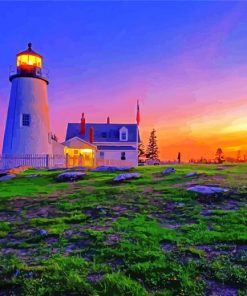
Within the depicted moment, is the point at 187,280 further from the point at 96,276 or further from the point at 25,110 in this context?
the point at 25,110

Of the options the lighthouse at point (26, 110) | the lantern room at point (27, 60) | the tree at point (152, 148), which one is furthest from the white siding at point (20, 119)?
the tree at point (152, 148)

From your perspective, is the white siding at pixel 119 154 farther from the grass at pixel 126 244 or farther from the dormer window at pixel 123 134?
the grass at pixel 126 244

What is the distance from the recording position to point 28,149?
1144 inches

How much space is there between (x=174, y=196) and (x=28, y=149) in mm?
20602

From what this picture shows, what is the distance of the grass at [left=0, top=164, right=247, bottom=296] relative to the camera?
4.90 metres

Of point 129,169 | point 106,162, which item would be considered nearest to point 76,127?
point 106,162

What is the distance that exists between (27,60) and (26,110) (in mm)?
4247

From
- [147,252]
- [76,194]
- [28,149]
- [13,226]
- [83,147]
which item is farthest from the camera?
[83,147]

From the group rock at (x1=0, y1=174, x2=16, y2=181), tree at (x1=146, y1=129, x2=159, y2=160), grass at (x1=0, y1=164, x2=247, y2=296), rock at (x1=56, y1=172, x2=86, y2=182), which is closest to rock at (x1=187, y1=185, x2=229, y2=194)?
grass at (x1=0, y1=164, x2=247, y2=296)

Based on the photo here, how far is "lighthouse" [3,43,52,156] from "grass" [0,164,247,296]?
18.2m

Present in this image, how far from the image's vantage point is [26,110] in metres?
29.4

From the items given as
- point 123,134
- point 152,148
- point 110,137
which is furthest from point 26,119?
point 152,148

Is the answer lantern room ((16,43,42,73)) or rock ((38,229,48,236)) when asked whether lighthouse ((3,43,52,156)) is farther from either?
rock ((38,229,48,236))

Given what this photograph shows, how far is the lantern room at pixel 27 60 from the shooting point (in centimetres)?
2911
